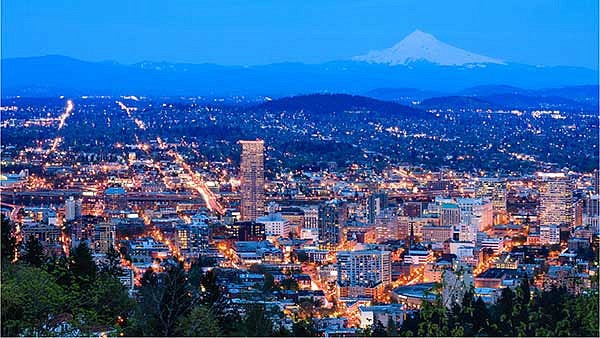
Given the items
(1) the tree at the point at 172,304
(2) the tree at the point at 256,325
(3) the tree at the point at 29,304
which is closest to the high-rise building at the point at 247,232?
(2) the tree at the point at 256,325

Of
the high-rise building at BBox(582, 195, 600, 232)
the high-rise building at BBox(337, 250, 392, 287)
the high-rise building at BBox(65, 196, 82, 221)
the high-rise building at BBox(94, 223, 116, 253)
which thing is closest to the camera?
the high-rise building at BBox(337, 250, 392, 287)

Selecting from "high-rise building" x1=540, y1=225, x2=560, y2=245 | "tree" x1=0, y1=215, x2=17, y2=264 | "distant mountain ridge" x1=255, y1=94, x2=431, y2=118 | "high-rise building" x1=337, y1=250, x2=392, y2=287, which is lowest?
"high-rise building" x1=337, y1=250, x2=392, y2=287

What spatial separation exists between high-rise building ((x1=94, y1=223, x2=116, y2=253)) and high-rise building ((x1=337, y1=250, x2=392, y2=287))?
271 cm

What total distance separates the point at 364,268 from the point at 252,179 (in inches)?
328

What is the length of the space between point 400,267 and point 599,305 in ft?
27.7

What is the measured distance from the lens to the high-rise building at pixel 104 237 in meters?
12.7

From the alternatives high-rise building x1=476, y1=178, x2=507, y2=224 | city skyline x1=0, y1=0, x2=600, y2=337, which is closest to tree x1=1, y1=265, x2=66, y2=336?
city skyline x1=0, y1=0, x2=600, y2=337

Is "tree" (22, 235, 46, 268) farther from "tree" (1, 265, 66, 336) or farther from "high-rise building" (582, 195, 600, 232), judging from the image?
"high-rise building" (582, 195, 600, 232)

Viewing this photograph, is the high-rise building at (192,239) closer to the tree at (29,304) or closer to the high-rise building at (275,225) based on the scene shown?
the high-rise building at (275,225)

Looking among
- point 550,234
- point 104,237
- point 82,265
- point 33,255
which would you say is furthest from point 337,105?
point 82,265

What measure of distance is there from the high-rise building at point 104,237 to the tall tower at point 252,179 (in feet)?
9.41

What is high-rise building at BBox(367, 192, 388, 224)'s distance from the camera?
1681 centimetres

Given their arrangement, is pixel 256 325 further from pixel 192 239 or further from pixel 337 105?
pixel 337 105

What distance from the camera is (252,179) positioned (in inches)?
779
